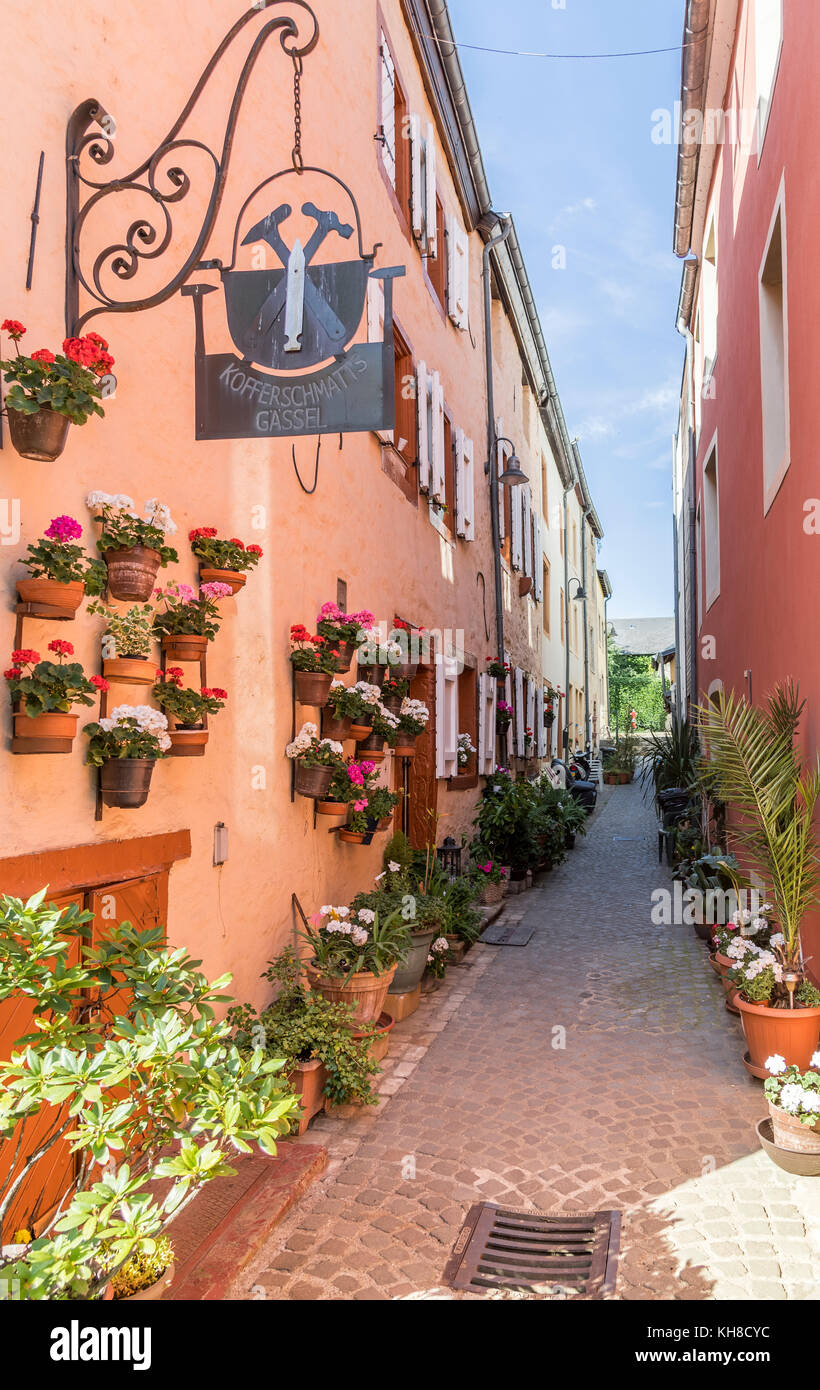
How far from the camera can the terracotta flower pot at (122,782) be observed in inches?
119

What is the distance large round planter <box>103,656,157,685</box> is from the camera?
3.09 metres

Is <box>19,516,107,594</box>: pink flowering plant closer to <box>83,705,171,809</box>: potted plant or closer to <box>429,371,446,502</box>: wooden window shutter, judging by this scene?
<box>83,705,171,809</box>: potted plant

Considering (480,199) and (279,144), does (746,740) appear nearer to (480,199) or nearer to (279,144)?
(279,144)

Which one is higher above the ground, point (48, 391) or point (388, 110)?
point (388, 110)

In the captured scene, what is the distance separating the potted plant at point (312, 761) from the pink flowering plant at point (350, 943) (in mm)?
661

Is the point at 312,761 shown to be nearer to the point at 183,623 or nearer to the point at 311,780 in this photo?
the point at 311,780

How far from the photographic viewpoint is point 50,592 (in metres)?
2.65

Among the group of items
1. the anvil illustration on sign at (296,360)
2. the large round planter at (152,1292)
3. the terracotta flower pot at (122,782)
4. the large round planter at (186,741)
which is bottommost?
the large round planter at (152,1292)

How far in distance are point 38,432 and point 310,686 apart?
2615mm

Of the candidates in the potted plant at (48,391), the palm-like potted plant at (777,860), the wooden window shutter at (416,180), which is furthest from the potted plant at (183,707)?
the wooden window shutter at (416,180)

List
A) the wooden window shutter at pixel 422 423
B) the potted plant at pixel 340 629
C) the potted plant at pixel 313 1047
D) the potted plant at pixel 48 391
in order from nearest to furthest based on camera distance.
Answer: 1. the potted plant at pixel 48 391
2. the potted plant at pixel 313 1047
3. the potted plant at pixel 340 629
4. the wooden window shutter at pixel 422 423

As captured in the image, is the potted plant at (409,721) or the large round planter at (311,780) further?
the potted plant at (409,721)

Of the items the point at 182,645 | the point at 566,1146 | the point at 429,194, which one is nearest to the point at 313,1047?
the point at 566,1146

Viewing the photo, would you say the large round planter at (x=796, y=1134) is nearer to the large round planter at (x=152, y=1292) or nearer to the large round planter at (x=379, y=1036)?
the large round planter at (x=379, y=1036)
